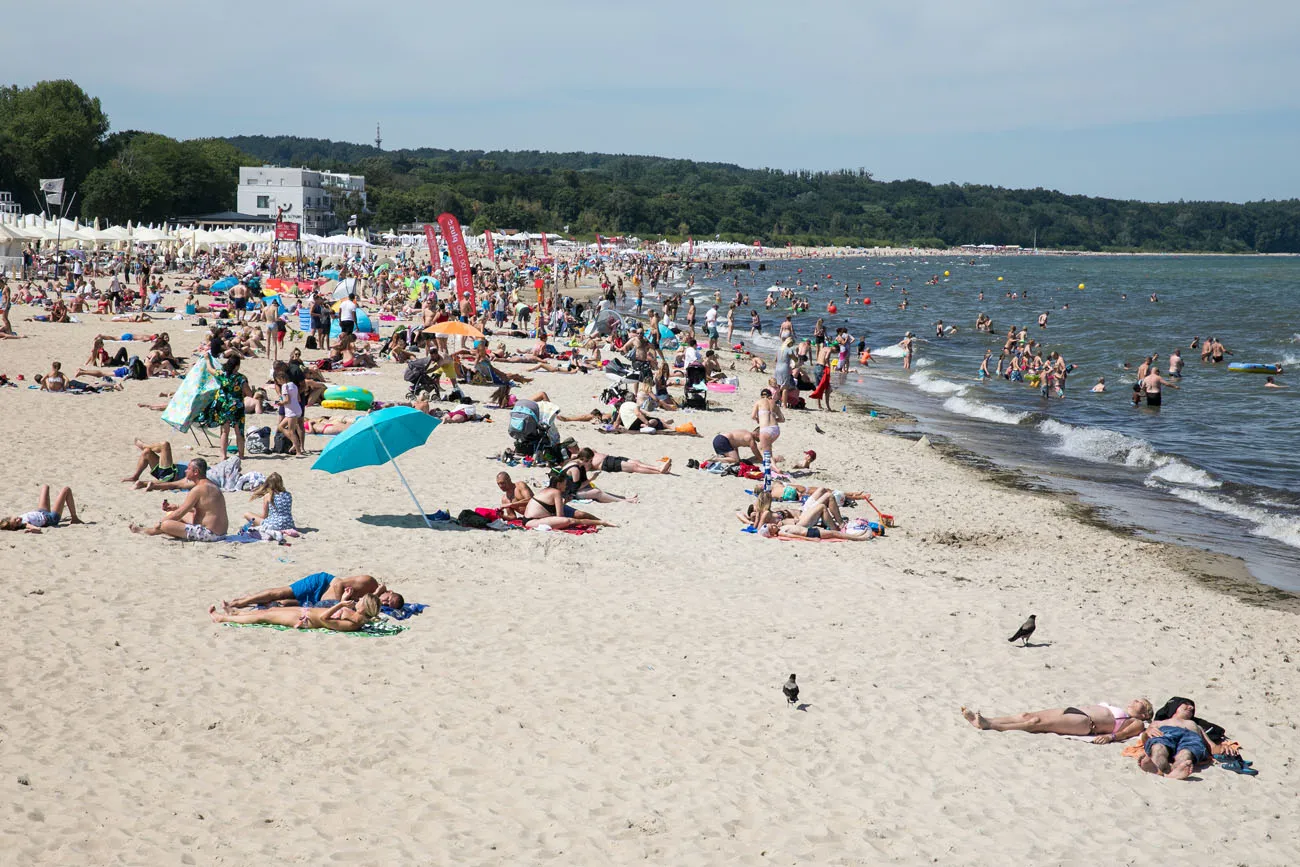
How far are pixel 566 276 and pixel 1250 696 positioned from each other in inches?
2118

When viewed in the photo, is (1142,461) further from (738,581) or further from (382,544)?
(382,544)

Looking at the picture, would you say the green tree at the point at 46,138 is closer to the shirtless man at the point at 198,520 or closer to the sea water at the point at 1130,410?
the sea water at the point at 1130,410

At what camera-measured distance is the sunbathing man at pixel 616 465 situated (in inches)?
505

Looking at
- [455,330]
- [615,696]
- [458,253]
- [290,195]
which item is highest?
[290,195]

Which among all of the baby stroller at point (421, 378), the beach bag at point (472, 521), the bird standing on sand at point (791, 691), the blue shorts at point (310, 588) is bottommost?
the bird standing on sand at point (791, 691)

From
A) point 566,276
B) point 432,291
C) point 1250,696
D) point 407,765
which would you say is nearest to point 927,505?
point 1250,696

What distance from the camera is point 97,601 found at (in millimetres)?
7504

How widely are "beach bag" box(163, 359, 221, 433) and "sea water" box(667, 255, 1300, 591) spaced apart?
10.3 m

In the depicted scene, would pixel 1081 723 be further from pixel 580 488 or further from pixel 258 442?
pixel 258 442

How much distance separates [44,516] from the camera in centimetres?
898

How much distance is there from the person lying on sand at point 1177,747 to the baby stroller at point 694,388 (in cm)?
1237

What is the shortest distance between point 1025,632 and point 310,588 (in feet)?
16.8

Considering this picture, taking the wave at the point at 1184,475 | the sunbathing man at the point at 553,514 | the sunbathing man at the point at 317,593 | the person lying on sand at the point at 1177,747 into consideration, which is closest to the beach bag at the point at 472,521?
the sunbathing man at the point at 553,514

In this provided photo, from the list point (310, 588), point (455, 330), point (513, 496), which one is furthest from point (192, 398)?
point (455, 330)
